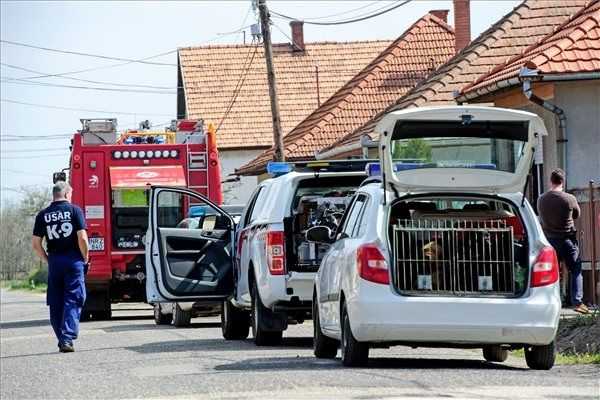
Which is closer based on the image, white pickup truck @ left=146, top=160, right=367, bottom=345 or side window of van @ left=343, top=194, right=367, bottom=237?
side window of van @ left=343, top=194, right=367, bottom=237

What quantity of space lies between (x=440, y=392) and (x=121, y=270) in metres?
16.6

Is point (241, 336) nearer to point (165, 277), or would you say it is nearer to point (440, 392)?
point (165, 277)

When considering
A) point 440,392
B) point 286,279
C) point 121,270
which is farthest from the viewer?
point 121,270

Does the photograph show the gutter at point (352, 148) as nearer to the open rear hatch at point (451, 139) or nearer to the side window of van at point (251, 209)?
the side window of van at point (251, 209)

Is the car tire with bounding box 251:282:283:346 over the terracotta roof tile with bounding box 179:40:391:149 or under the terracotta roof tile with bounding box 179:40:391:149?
under

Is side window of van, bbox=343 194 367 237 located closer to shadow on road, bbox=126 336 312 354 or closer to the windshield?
the windshield

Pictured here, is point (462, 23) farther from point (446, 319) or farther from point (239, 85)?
point (446, 319)

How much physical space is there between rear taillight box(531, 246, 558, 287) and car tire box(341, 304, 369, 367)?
4.86 ft

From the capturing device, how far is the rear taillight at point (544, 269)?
13.4 metres

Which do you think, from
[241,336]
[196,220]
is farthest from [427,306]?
[196,220]

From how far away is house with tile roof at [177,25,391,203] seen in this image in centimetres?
6156

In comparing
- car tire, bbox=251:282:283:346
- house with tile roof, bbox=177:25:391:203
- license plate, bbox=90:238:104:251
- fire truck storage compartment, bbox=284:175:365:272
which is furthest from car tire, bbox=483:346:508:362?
house with tile roof, bbox=177:25:391:203

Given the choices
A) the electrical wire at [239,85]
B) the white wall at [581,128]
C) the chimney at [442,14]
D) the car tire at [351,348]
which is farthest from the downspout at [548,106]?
the electrical wire at [239,85]

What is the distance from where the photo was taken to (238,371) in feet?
45.2
